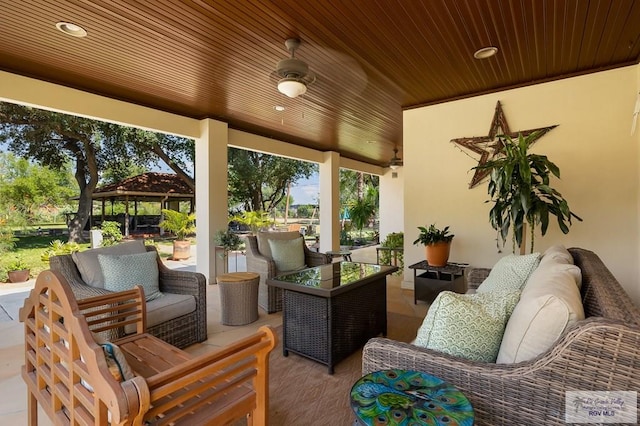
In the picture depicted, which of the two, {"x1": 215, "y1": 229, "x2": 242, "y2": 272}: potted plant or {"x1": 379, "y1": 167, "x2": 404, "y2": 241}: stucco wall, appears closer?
{"x1": 215, "y1": 229, "x2": 242, "y2": 272}: potted plant

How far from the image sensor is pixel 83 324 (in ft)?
3.77

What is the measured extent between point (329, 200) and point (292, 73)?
535 cm

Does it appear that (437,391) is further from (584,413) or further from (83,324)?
(83,324)

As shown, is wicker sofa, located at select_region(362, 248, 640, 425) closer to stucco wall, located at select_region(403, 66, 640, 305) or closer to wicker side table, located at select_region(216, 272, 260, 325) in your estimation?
wicker side table, located at select_region(216, 272, 260, 325)

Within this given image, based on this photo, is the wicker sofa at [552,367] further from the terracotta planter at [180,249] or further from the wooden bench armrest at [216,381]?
the terracotta planter at [180,249]

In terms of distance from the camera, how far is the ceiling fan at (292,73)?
9.75 ft

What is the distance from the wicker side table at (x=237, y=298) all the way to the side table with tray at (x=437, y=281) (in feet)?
7.01

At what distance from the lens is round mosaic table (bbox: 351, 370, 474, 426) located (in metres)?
0.99

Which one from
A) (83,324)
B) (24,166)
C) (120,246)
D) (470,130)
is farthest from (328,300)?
(24,166)

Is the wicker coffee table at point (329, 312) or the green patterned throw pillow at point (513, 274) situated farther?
the wicker coffee table at point (329, 312)

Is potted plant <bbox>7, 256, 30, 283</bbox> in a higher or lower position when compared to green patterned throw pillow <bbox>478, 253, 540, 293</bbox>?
lower

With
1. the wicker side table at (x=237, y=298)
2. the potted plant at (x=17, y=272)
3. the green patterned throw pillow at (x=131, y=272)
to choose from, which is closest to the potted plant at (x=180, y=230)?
the potted plant at (x=17, y=272)

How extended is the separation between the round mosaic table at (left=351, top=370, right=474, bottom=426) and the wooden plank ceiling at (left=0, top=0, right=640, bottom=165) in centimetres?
250

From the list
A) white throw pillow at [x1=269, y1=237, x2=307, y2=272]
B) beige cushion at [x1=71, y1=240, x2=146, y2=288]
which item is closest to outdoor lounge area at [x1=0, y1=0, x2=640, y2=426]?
white throw pillow at [x1=269, y1=237, x2=307, y2=272]
